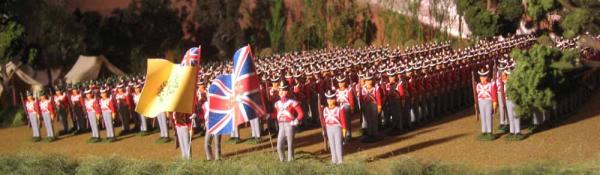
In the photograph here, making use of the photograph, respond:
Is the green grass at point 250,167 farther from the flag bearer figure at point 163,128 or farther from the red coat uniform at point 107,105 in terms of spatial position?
the red coat uniform at point 107,105

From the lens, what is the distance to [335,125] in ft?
52.3

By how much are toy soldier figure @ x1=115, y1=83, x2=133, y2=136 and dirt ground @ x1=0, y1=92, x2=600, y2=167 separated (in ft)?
2.42

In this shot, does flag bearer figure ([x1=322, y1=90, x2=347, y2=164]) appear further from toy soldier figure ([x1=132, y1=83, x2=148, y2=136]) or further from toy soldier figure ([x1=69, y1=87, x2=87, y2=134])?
toy soldier figure ([x1=69, y1=87, x2=87, y2=134])

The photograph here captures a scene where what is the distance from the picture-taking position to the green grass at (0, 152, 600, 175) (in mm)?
12164

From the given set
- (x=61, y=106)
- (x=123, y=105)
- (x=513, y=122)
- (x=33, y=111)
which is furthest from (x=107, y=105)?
(x=513, y=122)

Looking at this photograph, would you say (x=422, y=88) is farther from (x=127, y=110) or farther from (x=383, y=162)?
(x=127, y=110)

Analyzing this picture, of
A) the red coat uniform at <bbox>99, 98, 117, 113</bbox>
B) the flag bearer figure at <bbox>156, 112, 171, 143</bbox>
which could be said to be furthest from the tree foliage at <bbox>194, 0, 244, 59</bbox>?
the flag bearer figure at <bbox>156, 112, 171, 143</bbox>

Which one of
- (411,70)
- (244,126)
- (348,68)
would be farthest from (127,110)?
(411,70)

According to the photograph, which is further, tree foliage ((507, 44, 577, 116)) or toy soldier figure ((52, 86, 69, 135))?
toy soldier figure ((52, 86, 69, 135))

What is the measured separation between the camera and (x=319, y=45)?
43531 millimetres

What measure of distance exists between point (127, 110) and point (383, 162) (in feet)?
34.6

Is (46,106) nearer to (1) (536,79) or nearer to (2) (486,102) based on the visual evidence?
(2) (486,102)

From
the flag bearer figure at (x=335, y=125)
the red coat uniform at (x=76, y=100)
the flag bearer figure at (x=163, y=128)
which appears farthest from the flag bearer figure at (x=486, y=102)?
the red coat uniform at (x=76, y=100)

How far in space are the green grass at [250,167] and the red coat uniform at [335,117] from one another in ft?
3.30
